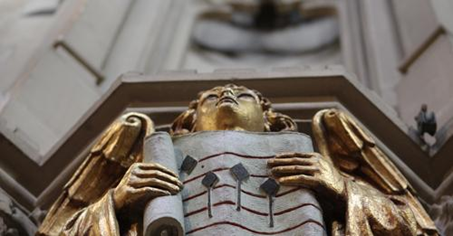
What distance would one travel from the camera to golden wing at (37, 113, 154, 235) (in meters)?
3.69

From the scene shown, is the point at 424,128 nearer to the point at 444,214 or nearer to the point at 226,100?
the point at 444,214

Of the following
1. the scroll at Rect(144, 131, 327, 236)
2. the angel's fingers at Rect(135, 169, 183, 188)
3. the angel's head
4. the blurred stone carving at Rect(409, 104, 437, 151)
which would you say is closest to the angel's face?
the angel's head

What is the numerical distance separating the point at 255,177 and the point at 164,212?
40 cm

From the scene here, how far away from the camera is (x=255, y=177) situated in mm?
3359

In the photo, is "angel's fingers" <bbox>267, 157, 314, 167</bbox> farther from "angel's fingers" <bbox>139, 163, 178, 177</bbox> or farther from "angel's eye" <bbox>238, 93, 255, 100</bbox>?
"angel's eye" <bbox>238, 93, 255, 100</bbox>

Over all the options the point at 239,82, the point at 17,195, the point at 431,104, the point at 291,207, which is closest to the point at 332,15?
the point at 431,104

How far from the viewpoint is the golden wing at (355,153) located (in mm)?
3641

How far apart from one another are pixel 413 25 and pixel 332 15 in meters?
1.59

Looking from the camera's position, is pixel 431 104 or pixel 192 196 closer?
pixel 192 196

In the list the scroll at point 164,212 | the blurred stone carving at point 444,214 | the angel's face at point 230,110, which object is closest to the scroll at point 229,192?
the scroll at point 164,212

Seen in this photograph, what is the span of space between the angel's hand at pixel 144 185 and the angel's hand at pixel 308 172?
326 millimetres

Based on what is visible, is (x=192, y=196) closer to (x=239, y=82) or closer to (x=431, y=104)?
(x=239, y=82)

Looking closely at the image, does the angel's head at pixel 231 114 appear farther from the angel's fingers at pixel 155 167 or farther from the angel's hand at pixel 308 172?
the angel's fingers at pixel 155 167

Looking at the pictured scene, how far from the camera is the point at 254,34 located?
7.32 metres
